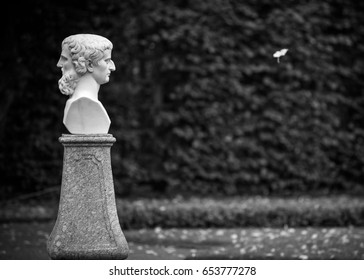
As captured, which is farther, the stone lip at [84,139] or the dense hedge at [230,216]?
the dense hedge at [230,216]

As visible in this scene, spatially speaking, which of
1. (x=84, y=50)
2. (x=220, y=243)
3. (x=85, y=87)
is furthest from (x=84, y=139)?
(x=220, y=243)

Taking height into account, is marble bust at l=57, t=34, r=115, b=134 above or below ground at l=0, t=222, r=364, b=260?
above

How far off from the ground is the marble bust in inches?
59.6

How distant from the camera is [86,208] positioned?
4.87 meters

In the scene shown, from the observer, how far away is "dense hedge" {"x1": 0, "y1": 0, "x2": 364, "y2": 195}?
31.0 ft

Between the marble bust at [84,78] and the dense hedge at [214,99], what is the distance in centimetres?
456

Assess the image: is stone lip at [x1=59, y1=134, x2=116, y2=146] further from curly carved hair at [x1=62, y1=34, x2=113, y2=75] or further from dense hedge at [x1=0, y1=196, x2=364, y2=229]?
dense hedge at [x1=0, y1=196, x2=364, y2=229]

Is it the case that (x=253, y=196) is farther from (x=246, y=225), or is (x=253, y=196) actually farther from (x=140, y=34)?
(x=140, y=34)

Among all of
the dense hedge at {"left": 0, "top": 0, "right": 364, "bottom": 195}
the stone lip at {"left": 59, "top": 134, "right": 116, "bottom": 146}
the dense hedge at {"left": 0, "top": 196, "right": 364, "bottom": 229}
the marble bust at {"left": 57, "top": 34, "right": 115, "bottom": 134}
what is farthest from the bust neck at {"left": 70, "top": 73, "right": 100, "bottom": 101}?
the dense hedge at {"left": 0, "top": 0, "right": 364, "bottom": 195}

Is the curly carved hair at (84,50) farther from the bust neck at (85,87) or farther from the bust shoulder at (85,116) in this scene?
the bust shoulder at (85,116)

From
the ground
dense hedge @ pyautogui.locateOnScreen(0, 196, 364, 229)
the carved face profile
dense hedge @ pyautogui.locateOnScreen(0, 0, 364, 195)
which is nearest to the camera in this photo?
the carved face profile

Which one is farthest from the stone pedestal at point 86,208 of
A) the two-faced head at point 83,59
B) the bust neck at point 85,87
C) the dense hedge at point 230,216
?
the dense hedge at point 230,216

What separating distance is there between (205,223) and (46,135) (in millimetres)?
3029

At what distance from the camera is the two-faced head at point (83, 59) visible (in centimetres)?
485
